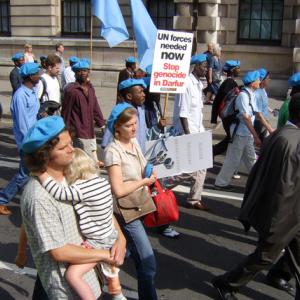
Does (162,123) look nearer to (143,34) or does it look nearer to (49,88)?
(143,34)

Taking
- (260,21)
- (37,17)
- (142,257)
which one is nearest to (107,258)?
(142,257)

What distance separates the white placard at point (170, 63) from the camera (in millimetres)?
6432

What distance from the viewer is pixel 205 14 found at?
695 inches

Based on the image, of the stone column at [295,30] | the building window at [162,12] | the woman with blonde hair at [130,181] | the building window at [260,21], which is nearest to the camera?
the woman with blonde hair at [130,181]

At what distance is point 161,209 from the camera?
158 inches

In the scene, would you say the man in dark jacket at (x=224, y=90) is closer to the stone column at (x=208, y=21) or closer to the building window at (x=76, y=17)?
the stone column at (x=208, y=21)

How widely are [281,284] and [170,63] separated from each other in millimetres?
3115

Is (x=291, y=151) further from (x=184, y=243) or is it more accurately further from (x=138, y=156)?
(x=184, y=243)

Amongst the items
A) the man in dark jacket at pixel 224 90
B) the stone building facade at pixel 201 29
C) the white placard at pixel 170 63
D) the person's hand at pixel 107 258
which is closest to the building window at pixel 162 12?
the stone building facade at pixel 201 29

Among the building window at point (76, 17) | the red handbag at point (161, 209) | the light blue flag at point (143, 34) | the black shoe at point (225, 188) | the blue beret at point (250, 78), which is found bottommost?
the black shoe at point (225, 188)

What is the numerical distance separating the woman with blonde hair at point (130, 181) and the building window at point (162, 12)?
16.2 meters

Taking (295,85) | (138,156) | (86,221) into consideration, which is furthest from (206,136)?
(86,221)

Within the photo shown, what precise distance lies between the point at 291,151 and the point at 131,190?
1.09m

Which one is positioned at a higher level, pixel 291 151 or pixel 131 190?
pixel 291 151
